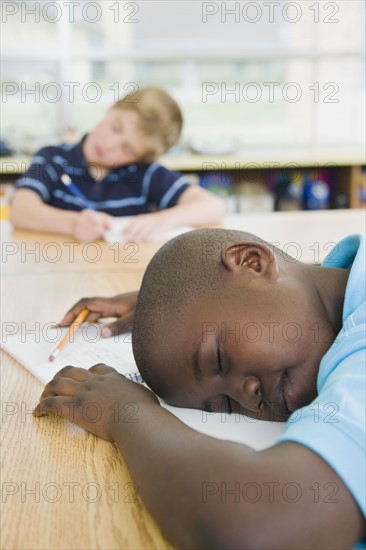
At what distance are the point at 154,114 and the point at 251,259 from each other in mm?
1392

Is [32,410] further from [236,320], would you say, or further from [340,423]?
[340,423]

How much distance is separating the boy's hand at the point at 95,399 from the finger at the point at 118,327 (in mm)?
192

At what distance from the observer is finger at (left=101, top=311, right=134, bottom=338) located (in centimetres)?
94

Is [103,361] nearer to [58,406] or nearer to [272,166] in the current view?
[58,406]

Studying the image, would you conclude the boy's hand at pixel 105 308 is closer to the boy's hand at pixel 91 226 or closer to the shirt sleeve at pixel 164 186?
the boy's hand at pixel 91 226

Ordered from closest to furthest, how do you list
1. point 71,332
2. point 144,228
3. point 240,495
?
point 240,495
point 71,332
point 144,228

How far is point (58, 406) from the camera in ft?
2.24

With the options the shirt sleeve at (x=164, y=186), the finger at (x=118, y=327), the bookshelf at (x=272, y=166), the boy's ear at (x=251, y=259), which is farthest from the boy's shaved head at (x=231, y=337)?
the bookshelf at (x=272, y=166)

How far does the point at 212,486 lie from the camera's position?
19.3 inches

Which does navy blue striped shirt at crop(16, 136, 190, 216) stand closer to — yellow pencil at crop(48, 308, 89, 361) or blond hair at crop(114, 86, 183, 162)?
blond hair at crop(114, 86, 183, 162)

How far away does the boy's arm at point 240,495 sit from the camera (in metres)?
0.46

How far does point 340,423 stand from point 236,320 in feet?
0.65

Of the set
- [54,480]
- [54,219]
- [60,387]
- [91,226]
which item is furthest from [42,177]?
[54,480]

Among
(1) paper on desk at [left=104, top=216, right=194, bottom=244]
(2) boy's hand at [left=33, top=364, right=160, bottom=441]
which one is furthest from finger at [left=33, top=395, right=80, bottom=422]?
(1) paper on desk at [left=104, top=216, right=194, bottom=244]
